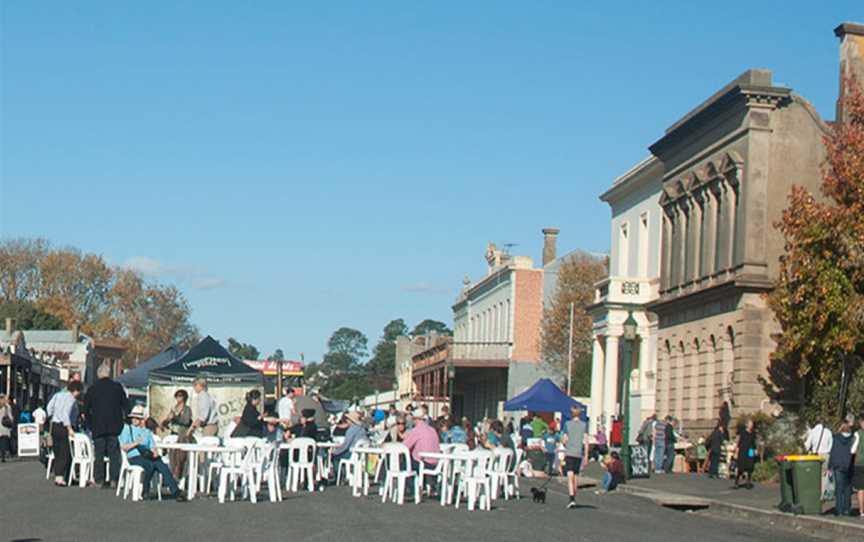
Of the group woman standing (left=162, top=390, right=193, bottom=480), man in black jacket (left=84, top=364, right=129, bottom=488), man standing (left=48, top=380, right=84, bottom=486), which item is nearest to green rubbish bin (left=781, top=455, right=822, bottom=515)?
woman standing (left=162, top=390, right=193, bottom=480)

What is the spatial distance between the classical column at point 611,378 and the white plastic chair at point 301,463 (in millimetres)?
31956

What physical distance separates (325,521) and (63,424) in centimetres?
830

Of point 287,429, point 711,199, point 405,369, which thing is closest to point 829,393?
point 711,199

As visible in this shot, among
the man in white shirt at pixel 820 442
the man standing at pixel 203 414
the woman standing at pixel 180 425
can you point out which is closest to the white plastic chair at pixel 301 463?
the man standing at pixel 203 414

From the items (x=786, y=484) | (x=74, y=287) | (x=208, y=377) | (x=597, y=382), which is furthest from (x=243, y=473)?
(x=74, y=287)

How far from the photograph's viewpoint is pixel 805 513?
25.5 m

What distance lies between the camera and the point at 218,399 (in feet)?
135

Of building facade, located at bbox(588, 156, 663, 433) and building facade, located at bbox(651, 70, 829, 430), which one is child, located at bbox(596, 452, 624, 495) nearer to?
building facade, located at bbox(651, 70, 829, 430)

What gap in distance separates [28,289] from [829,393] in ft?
277

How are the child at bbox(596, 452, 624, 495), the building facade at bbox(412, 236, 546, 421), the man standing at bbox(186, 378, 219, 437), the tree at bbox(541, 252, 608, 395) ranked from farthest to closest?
the building facade at bbox(412, 236, 546, 421)
the tree at bbox(541, 252, 608, 395)
the child at bbox(596, 452, 624, 495)
the man standing at bbox(186, 378, 219, 437)

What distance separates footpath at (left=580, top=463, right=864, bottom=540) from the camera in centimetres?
2397

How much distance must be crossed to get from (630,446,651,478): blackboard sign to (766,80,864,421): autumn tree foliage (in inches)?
158

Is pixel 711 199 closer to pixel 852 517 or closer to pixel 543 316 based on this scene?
pixel 852 517

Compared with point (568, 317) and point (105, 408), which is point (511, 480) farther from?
point (568, 317)
